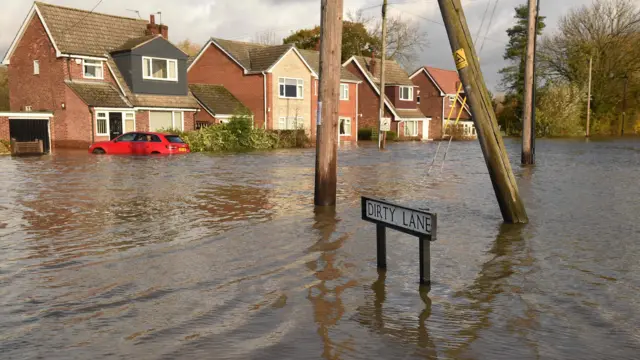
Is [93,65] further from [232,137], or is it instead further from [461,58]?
[461,58]

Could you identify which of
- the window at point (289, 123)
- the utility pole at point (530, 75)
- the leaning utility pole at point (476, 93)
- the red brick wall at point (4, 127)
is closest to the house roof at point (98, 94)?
the red brick wall at point (4, 127)

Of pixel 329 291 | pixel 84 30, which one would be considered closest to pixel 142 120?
pixel 84 30

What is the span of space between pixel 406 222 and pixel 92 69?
120 ft

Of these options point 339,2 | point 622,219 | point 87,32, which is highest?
point 87,32

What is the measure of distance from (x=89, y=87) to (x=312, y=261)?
3376 centimetres

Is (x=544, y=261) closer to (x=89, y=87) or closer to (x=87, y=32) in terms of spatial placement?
(x=89, y=87)

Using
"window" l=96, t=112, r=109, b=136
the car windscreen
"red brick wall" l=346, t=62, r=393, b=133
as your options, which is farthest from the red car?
"red brick wall" l=346, t=62, r=393, b=133

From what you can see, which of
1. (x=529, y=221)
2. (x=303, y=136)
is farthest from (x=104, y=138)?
(x=529, y=221)

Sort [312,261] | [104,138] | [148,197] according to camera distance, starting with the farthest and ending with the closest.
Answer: [104,138] < [148,197] < [312,261]

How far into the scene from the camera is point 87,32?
39.4 metres

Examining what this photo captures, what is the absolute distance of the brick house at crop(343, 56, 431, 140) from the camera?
6162cm

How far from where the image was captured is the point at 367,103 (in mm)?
62781

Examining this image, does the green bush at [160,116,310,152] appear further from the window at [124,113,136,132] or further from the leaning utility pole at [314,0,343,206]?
the leaning utility pole at [314,0,343,206]

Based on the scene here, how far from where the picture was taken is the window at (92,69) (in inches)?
1505
